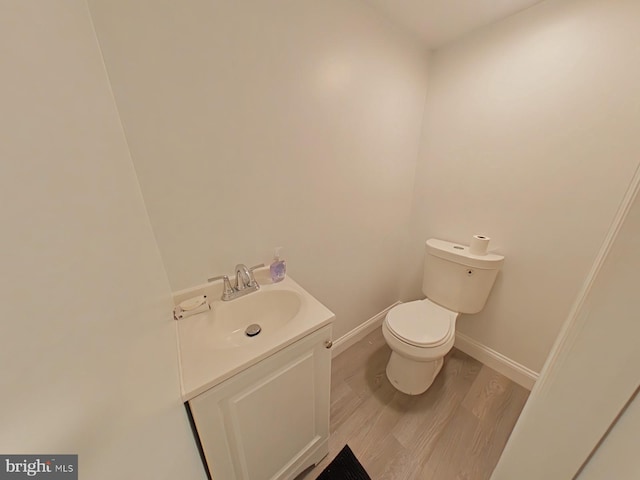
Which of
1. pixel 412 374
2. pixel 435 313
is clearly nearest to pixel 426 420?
pixel 412 374

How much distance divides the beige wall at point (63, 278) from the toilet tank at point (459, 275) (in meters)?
1.52

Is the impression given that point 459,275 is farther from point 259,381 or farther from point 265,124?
point 265,124

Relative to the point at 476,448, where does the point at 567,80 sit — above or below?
above

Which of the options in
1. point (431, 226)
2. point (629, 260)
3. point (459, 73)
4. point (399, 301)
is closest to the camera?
point (629, 260)

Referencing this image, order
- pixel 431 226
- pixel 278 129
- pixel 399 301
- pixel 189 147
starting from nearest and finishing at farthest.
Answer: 1. pixel 189 147
2. pixel 278 129
3. pixel 431 226
4. pixel 399 301

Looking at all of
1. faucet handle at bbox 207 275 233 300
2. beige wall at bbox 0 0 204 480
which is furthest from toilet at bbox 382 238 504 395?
beige wall at bbox 0 0 204 480

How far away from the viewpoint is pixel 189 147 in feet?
2.58

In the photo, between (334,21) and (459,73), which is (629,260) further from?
(459,73)

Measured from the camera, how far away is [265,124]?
0.93 m

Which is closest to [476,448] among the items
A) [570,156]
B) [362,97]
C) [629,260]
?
[629,260]

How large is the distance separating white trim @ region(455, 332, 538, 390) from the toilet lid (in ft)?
1.38

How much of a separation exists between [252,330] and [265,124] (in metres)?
0.89

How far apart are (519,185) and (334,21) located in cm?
130

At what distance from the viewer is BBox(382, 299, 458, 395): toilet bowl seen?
44.6 inches
